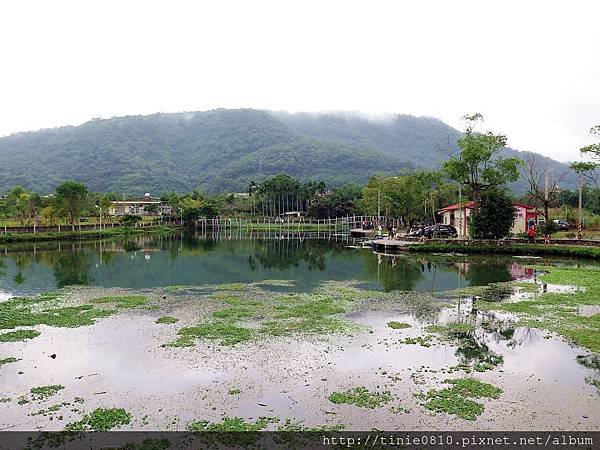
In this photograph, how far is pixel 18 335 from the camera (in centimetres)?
1405

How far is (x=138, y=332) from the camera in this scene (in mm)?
14539

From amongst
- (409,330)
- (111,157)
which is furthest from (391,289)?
(111,157)

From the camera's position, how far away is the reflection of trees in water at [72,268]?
84.3 feet

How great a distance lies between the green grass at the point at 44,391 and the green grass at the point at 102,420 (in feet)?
5.00

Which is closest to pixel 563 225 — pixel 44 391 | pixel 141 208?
pixel 44 391

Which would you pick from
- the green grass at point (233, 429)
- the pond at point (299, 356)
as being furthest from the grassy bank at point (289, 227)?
the green grass at point (233, 429)

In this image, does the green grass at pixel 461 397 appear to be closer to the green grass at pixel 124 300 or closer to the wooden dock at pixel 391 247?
the green grass at pixel 124 300

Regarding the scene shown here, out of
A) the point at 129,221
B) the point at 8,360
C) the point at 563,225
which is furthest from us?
the point at 129,221

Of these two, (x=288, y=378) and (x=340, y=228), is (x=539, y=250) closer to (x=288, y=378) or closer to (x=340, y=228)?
(x=288, y=378)

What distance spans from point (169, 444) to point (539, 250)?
34522 millimetres

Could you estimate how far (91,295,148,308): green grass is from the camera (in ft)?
60.9

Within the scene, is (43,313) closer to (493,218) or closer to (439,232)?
(493,218)

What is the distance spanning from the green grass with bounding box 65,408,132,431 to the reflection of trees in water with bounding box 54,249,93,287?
1712 cm

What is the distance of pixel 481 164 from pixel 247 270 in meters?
22.2
